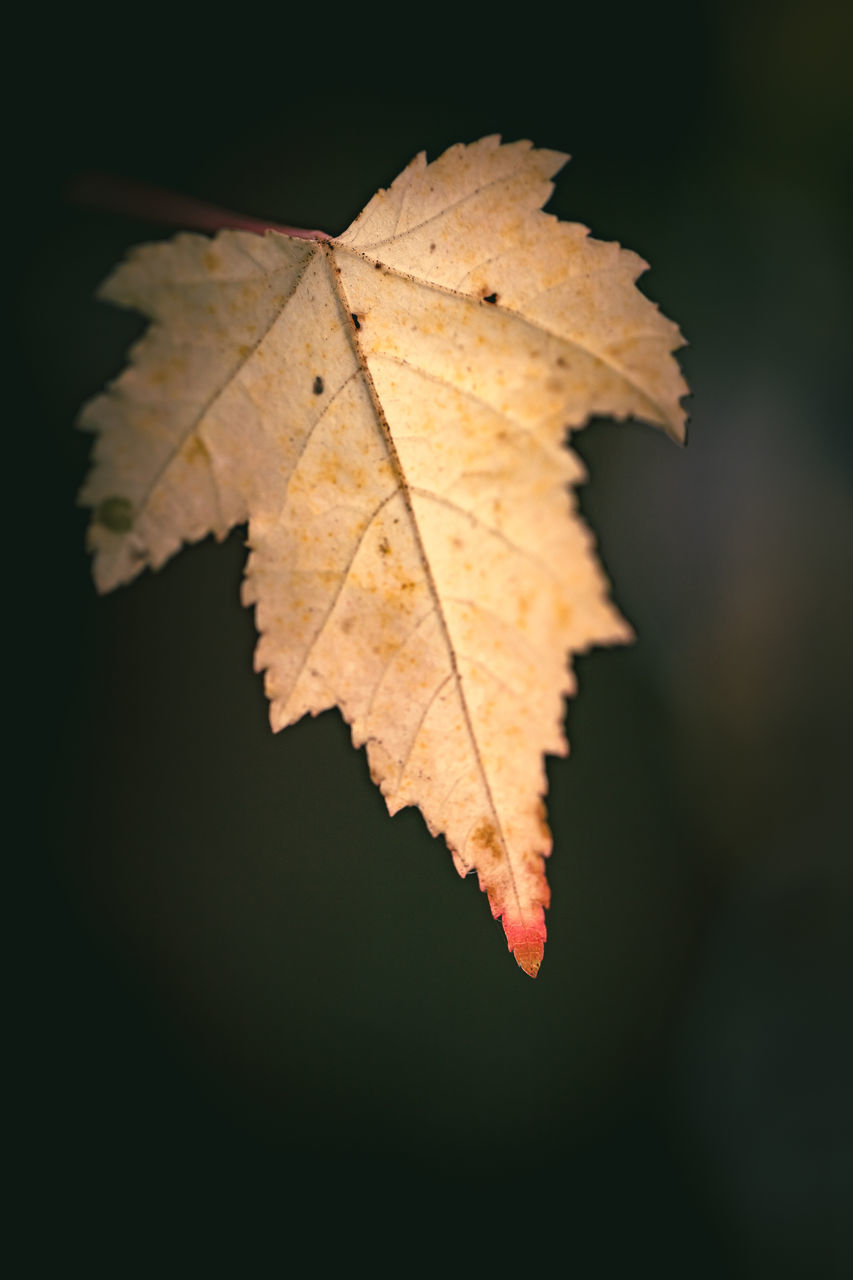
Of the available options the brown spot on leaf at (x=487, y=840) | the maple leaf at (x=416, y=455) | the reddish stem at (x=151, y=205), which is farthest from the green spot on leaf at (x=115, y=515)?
the brown spot on leaf at (x=487, y=840)

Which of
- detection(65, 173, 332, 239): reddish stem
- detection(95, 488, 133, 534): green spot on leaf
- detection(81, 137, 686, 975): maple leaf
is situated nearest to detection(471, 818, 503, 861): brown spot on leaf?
detection(81, 137, 686, 975): maple leaf

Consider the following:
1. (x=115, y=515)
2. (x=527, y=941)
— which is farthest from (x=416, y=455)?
(x=527, y=941)

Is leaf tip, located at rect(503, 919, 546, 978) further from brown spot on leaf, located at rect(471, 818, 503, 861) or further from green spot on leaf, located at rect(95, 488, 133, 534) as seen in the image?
green spot on leaf, located at rect(95, 488, 133, 534)

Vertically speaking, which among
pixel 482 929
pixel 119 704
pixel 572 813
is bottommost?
pixel 482 929

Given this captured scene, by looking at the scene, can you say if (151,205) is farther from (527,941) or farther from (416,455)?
(527,941)

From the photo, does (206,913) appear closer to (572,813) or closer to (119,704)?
(119,704)

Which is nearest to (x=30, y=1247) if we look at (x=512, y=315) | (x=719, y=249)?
(x=512, y=315)
